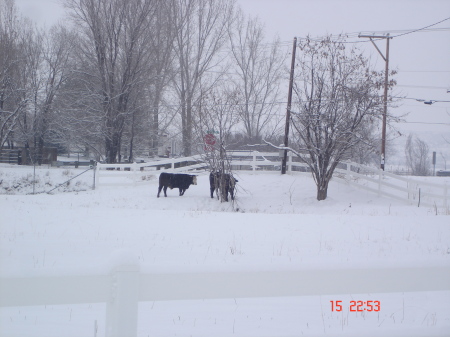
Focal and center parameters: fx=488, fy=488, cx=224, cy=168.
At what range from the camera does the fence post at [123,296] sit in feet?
10.1

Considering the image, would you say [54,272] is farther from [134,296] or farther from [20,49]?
[20,49]

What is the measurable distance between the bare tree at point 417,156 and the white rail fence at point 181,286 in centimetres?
4952

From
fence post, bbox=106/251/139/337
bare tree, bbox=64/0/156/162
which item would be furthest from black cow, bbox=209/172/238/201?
fence post, bbox=106/251/139/337

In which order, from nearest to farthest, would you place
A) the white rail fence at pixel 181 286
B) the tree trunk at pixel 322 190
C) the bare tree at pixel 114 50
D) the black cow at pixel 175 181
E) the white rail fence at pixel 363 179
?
the white rail fence at pixel 181 286 → the tree trunk at pixel 322 190 → the white rail fence at pixel 363 179 → the black cow at pixel 175 181 → the bare tree at pixel 114 50

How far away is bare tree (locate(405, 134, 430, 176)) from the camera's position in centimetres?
5056

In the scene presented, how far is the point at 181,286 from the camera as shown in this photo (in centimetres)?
323

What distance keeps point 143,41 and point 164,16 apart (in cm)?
272

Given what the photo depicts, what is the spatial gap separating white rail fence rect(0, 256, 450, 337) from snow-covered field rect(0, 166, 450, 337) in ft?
0.17

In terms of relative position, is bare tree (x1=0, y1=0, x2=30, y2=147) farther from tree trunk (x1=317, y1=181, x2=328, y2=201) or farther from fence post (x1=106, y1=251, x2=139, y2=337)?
fence post (x1=106, y1=251, x2=139, y2=337)

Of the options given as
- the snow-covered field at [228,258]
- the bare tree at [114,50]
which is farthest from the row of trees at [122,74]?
the snow-covered field at [228,258]

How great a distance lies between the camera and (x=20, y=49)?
97.3 ft
